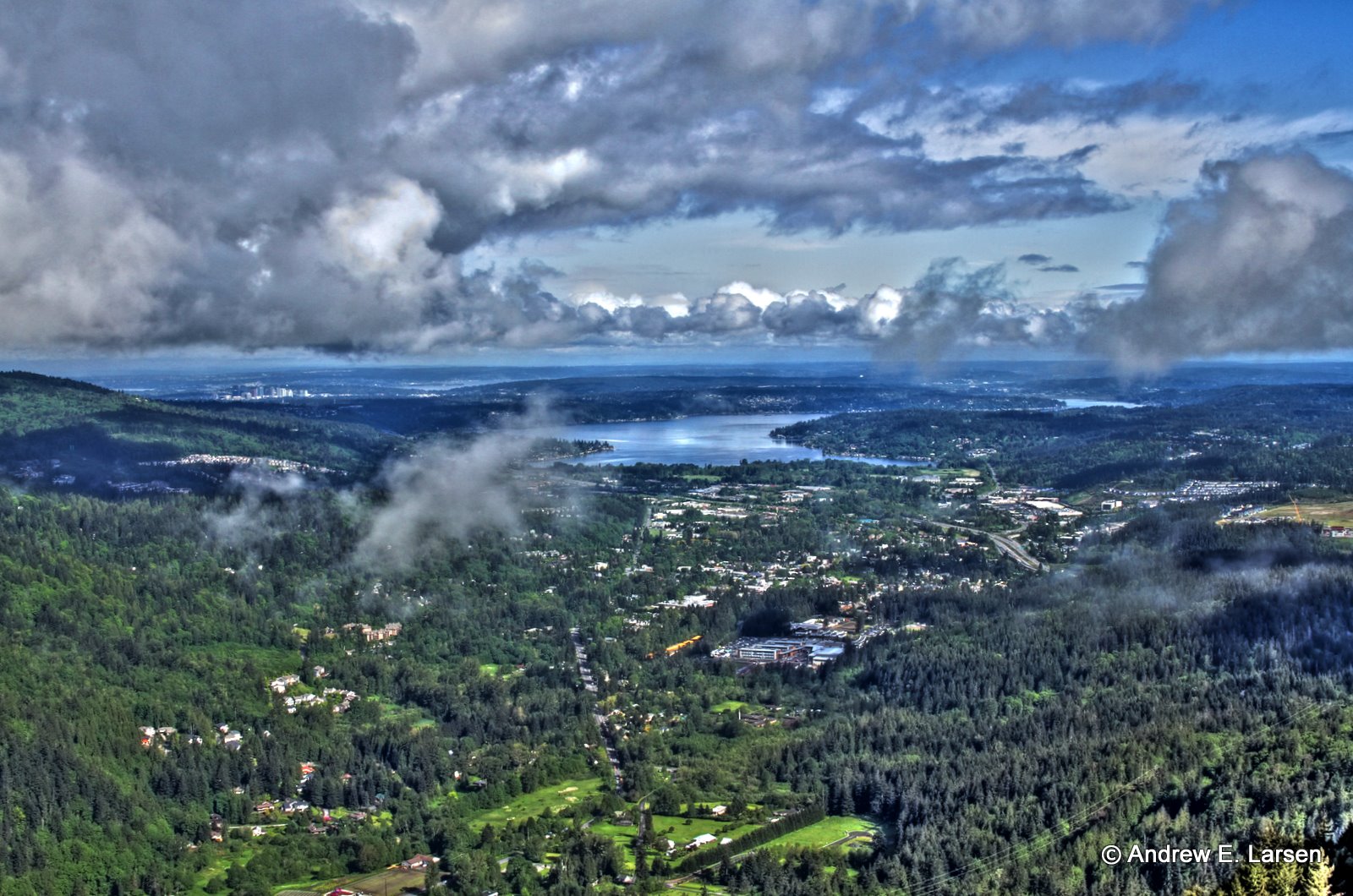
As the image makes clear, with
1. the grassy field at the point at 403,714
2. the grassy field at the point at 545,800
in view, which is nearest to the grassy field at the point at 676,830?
the grassy field at the point at 545,800

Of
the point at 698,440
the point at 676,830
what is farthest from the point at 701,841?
the point at 698,440

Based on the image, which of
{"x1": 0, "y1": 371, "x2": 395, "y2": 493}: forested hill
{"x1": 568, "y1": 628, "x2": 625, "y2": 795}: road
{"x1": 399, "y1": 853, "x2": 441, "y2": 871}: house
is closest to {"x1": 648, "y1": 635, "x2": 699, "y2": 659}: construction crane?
{"x1": 568, "y1": 628, "x2": 625, "y2": 795}: road

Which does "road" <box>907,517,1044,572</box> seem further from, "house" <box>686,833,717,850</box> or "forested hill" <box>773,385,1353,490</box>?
"house" <box>686,833,717,850</box>

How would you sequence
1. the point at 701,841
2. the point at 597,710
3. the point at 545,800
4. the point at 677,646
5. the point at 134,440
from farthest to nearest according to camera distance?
the point at 134,440
the point at 677,646
the point at 597,710
the point at 545,800
the point at 701,841

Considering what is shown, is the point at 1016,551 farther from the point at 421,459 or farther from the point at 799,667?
the point at 421,459

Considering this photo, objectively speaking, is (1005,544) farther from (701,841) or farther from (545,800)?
(701,841)

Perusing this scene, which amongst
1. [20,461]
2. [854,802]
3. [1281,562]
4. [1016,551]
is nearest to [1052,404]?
[1016,551]
